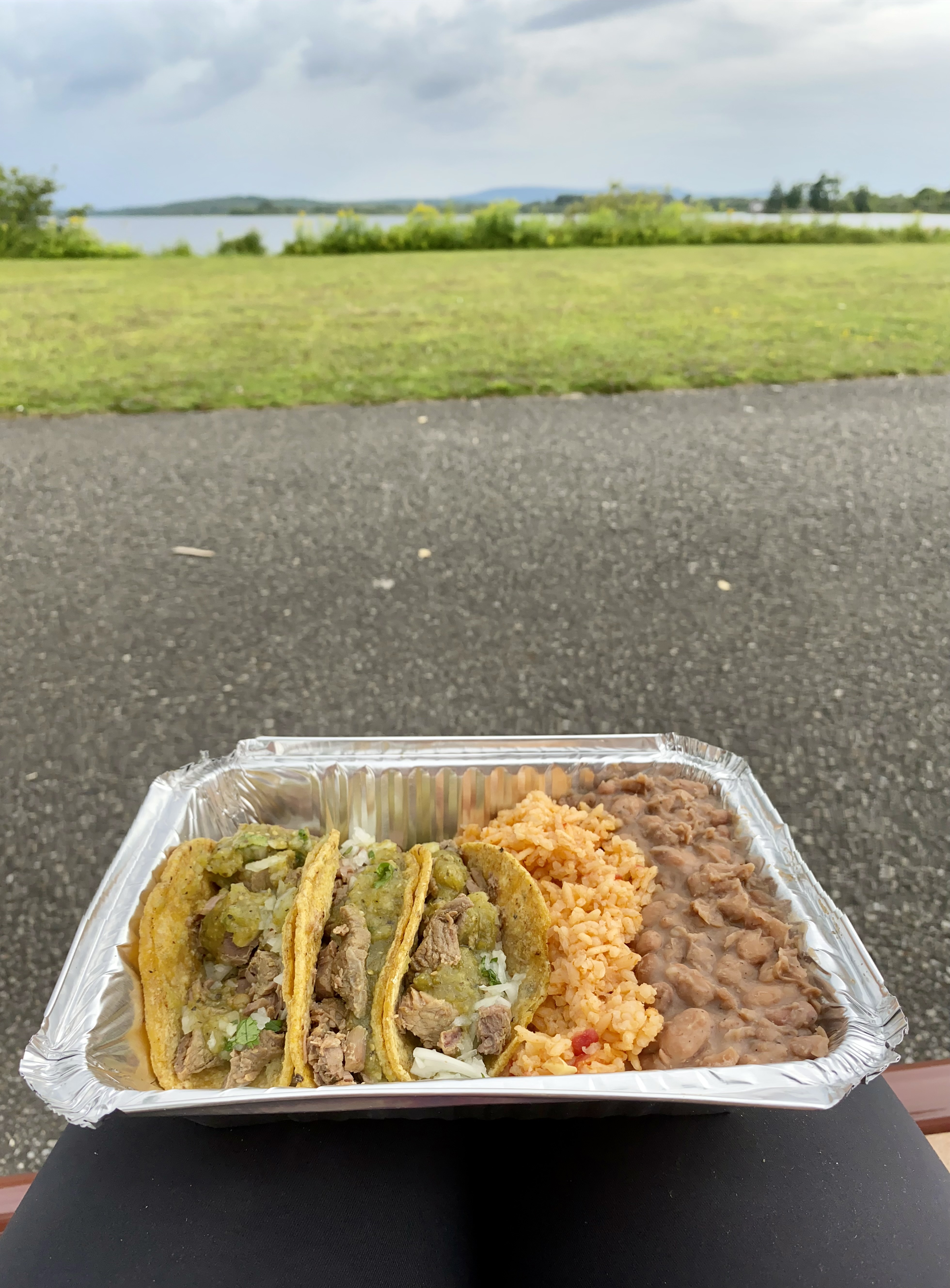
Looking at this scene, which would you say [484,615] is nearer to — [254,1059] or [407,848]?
[407,848]

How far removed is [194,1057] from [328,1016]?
0.25 meters

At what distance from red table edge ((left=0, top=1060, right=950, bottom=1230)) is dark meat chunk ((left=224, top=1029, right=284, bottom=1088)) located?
655 millimetres

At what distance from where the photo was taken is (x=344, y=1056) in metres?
1.38

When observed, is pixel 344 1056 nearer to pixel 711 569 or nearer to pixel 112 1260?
pixel 112 1260

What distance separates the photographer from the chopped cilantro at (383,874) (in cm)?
166

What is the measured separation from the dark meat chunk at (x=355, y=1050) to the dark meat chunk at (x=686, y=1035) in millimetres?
520

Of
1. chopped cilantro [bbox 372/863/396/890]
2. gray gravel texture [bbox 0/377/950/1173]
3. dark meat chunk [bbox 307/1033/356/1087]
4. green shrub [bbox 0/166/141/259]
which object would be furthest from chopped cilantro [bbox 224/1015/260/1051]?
green shrub [bbox 0/166/141/259]

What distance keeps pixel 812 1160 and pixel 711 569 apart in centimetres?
314

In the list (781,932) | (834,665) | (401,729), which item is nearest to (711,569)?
(834,665)

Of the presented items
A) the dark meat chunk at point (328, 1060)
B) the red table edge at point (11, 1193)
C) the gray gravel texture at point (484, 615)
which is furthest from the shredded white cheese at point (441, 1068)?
the gray gravel texture at point (484, 615)

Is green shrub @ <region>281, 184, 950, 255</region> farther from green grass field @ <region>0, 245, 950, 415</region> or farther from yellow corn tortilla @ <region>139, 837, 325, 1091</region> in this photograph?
yellow corn tortilla @ <region>139, 837, 325, 1091</region>

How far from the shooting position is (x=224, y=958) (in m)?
1.58

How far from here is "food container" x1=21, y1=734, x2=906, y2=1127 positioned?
1.25 m

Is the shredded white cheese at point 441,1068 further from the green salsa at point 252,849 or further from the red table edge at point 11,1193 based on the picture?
the red table edge at point 11,1193
